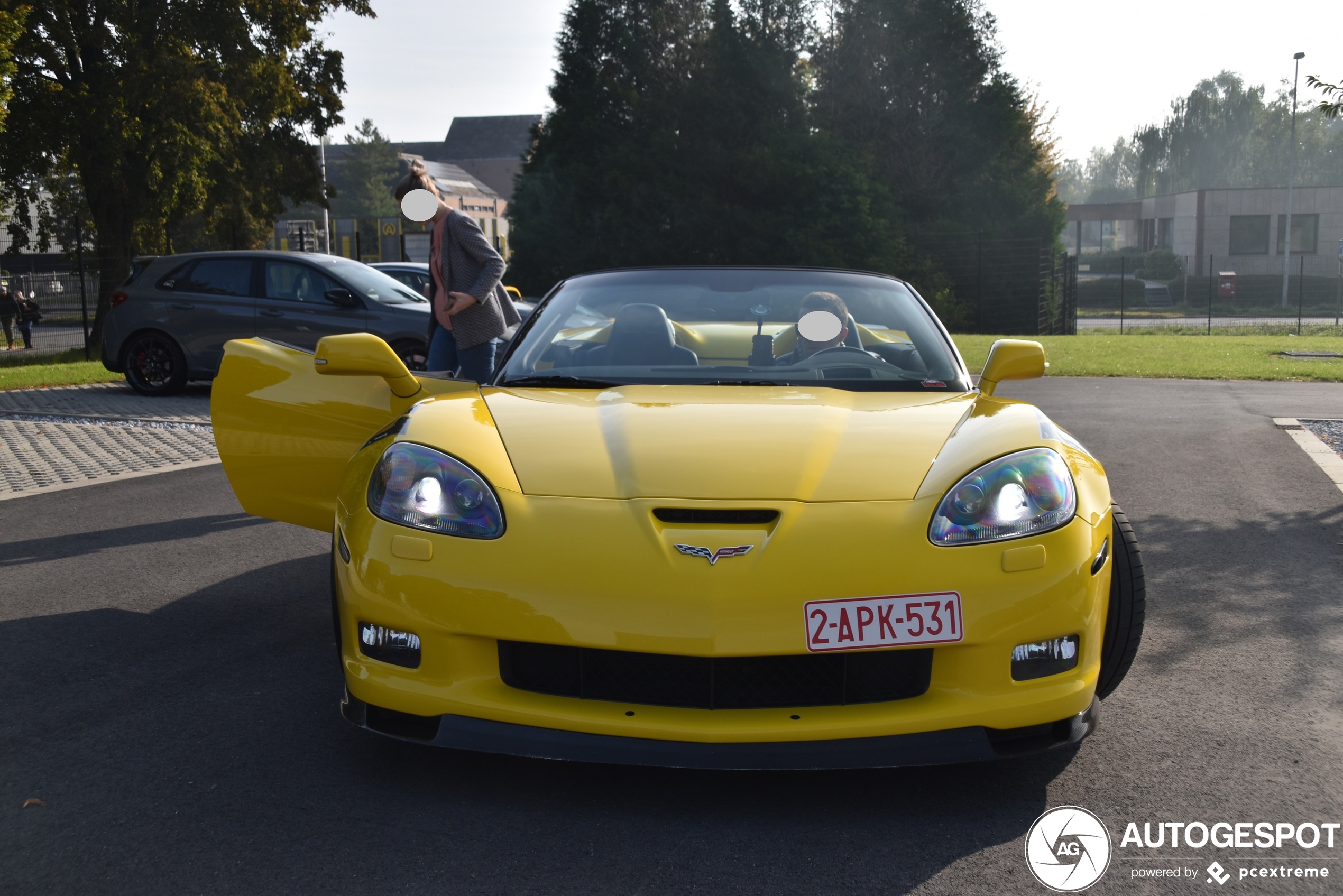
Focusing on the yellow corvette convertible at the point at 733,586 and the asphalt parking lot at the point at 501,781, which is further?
the yellow corvette convertible at the point at 733,586

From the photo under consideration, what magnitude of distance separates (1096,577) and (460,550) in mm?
1520

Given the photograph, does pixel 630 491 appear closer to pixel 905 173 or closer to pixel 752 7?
pixel 905 173

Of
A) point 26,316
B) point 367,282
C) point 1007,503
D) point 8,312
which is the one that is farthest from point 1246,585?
point 8,312

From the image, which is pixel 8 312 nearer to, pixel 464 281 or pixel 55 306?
pixel 55 306

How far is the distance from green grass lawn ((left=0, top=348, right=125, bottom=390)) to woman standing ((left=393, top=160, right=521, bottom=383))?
334 inches

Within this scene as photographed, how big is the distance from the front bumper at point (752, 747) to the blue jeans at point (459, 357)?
155 inches

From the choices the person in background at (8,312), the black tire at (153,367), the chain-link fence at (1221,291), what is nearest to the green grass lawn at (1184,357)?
the black tire at (153,367)

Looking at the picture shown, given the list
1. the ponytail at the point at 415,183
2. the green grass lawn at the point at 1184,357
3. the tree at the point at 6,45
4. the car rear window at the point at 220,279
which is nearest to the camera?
the ponytail at the point at 415,183

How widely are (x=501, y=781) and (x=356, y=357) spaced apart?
1.53 metres

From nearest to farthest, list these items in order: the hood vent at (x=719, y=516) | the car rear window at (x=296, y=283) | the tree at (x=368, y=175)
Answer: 1. the hood vent at (x=719, y=516)
2. the car rear window at (x=296, y=283)
3. the tree at (x=368, y=175)

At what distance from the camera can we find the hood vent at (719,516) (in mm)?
2762

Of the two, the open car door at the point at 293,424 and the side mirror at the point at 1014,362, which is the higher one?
the side mirror at the point at 1014,362

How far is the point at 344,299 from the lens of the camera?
12.4 meters

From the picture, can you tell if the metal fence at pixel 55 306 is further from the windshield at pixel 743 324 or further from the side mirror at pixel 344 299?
the windshield at pixel 743 324
